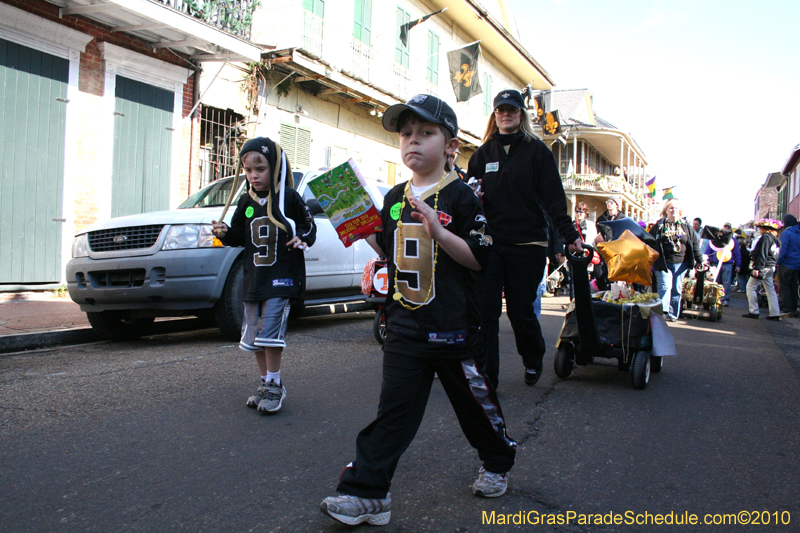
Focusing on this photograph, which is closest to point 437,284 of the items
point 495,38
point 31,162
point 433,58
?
point 31,162

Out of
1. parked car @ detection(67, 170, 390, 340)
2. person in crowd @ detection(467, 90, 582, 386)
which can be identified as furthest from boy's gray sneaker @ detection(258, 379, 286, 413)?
parked car @ detection(67, 170, 390, 340)

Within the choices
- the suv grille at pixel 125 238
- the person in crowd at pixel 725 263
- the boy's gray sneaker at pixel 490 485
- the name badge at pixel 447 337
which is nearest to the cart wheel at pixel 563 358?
the boy's gray sneaker at pixel 490 485

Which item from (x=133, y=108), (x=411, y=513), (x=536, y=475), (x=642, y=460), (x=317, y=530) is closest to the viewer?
(x=317, y=530)

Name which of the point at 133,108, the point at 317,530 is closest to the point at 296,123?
the point at 133,108

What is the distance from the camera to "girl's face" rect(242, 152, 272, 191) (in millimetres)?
3789

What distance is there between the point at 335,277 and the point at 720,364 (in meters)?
4.19

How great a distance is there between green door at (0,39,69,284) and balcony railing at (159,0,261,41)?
8.08 ft

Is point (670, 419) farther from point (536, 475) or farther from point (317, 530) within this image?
point (317, 530)

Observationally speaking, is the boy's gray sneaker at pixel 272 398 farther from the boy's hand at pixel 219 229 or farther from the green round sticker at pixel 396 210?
the green round sticker at pixel 396 210

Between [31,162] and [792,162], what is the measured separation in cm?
4003

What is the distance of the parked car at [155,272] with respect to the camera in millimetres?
5781

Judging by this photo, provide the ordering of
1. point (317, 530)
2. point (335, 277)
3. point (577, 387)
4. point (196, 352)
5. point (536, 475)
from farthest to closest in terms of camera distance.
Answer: point (335, 277) < point (196, 352) < point (577, 387) < point (536, 475) < point (317, 530)

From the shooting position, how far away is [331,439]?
3.27 metres

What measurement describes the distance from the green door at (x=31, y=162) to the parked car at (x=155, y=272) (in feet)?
12.9
